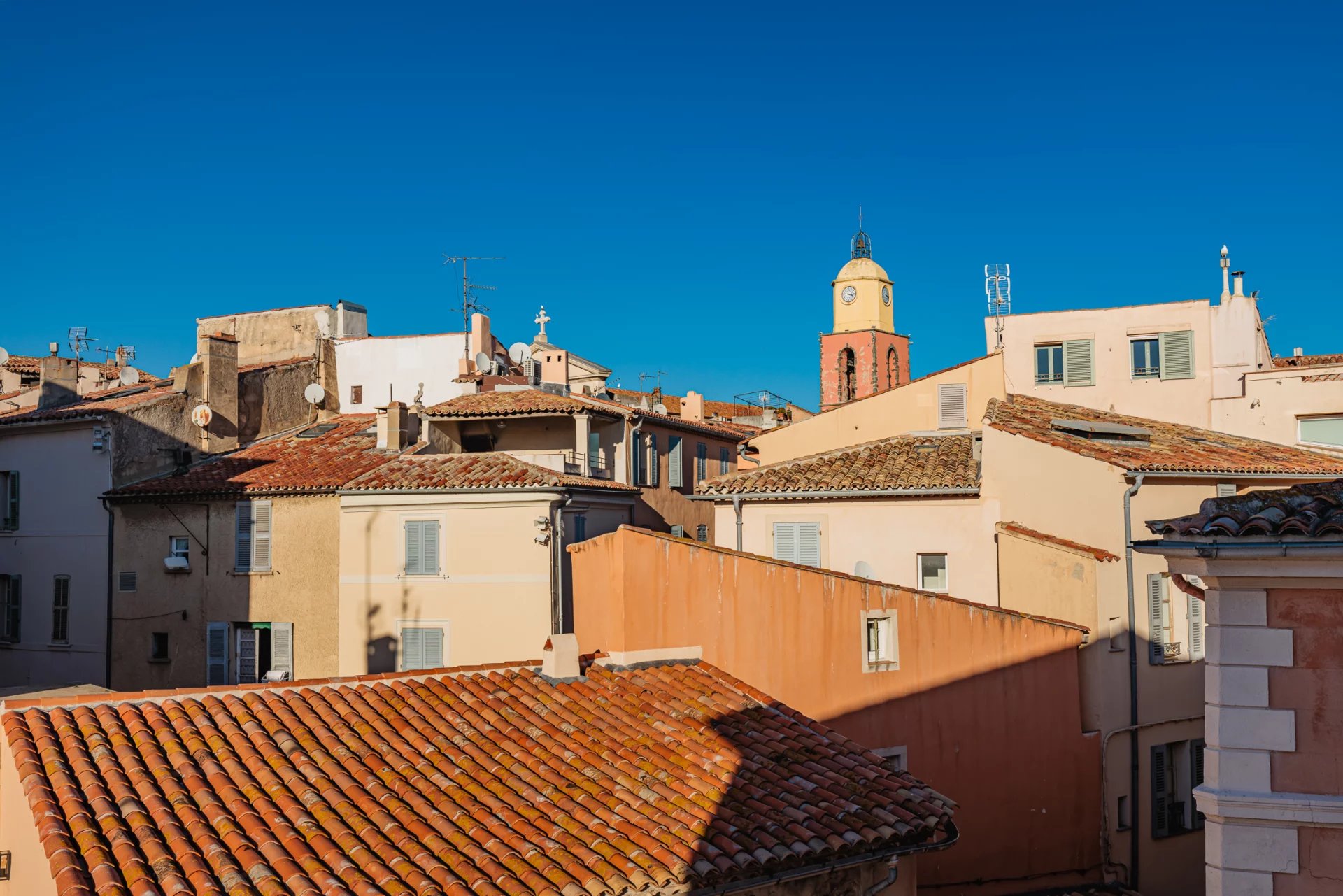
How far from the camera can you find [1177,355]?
28.8m

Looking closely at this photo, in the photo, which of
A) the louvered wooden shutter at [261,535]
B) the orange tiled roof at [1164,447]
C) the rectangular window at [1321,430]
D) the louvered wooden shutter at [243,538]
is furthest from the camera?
the louvered wooden shutter at [243,538]

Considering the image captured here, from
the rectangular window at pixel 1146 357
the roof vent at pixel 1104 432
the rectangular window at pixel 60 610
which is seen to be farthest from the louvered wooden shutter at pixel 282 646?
the rectangular window at pixel 1146 357

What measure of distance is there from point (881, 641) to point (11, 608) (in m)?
24.7

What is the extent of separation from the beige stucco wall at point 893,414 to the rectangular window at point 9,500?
1975cm

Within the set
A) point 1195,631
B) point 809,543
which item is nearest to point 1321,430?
point 1195,631

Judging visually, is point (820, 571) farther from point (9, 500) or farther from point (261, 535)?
point (9, 500)

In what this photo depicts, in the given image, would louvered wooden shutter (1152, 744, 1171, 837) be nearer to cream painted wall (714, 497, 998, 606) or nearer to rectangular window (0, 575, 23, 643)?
cream painted wall (714, 497, 998, 606)

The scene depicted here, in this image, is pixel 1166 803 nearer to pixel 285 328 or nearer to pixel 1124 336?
pixel 1124 336

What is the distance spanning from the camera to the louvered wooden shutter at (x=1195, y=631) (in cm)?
2111

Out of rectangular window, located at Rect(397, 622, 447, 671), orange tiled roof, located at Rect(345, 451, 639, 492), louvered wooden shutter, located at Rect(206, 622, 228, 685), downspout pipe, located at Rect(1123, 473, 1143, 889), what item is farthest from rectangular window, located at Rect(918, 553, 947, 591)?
louvered wooden shutter, located at Rect(206, 622, 228, 685)

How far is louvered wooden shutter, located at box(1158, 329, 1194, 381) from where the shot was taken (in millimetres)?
28656

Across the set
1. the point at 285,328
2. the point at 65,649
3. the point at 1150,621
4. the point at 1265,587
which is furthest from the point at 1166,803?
the point at 285,328

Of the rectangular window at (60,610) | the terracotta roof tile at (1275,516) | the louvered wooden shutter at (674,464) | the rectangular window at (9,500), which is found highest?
the louvered wooden shutter at (674,464)

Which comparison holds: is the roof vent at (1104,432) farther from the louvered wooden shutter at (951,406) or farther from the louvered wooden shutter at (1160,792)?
the louvered wooden shutter at (1160,792)
